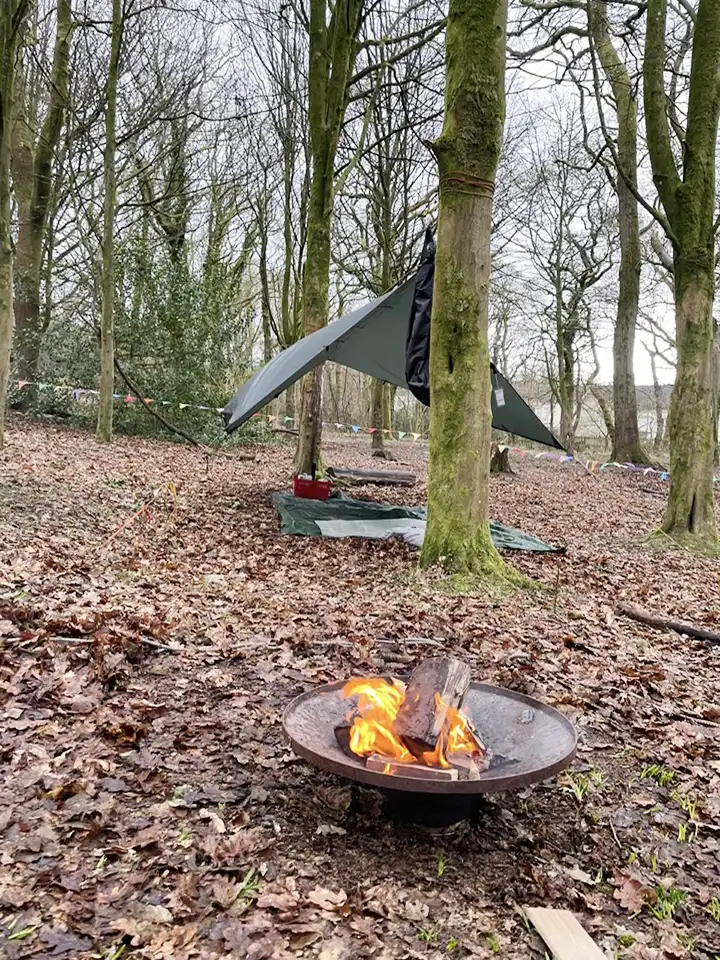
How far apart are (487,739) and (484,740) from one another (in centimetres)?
2

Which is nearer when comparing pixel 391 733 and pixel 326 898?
pixel 326 898

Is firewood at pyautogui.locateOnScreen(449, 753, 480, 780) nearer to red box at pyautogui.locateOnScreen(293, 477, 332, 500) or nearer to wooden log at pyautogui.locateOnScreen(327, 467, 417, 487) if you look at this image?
red box at pyautogui.locateOnScreen(293, 477, 332, 500)

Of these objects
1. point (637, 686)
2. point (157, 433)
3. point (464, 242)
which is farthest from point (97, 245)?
point (637, 686)

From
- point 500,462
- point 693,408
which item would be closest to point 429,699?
point 693,408

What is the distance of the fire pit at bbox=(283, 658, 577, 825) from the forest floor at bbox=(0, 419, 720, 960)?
20 centimetres

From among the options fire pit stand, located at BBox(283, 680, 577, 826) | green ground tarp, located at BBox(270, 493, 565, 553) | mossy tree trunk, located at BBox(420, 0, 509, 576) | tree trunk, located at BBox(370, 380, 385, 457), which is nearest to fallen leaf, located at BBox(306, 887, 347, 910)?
fire pit stand, located at BBox(283, 680, 577, 826)

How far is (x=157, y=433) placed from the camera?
557 inches

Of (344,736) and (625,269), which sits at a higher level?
(625,269)

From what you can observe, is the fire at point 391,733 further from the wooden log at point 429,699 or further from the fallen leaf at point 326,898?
the fallen leaf at point 326,898

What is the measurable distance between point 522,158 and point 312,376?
12561 millimetres

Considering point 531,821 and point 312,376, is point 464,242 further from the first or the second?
point 312,376

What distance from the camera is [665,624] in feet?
14.3

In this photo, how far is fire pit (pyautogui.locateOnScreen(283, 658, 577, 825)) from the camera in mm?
2049

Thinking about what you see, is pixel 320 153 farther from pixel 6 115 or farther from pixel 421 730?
pixel 421 730
